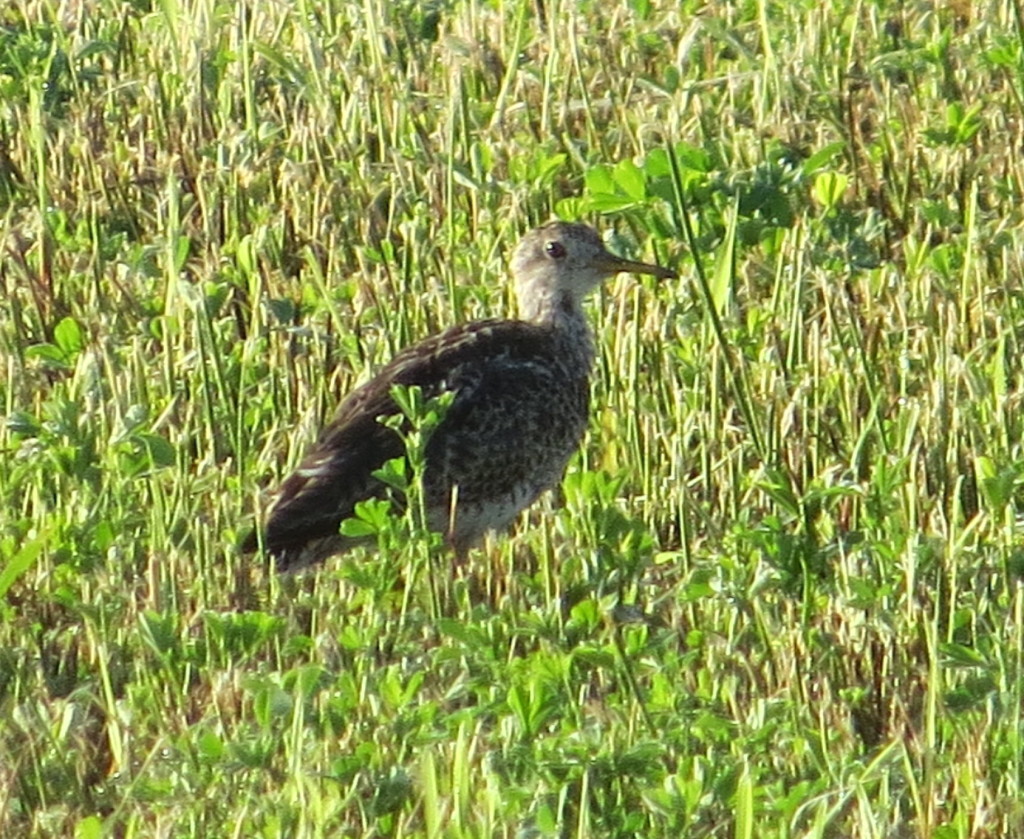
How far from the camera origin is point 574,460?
7.05 meters

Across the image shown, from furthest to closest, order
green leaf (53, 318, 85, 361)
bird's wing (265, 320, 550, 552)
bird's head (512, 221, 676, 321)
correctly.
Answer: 1. bird's head (512, 221, 676, 321)
2. green leaf (53, 318, 85, 361)
3. bird's wing (265, 320, 550, 552)

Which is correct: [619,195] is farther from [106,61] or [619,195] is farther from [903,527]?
[106,61]

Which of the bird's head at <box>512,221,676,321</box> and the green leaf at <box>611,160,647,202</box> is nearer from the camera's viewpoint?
the green leaf at <box>611,160,647,202</box>

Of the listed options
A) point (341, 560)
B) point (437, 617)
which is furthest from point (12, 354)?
point (437, 617)

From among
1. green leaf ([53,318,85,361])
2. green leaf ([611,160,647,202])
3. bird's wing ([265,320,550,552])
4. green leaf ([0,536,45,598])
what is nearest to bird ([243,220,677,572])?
bird's wing ([265,320,550,552])

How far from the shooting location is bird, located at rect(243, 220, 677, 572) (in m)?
6.35

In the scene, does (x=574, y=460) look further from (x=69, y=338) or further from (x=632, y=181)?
(x=69, y=338)

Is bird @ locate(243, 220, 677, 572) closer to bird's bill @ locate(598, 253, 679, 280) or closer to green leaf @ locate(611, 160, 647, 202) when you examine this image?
bird's bill @ locate(598, 253, 679, 280)

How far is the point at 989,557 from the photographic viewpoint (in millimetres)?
5879

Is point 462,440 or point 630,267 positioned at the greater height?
point 630,267

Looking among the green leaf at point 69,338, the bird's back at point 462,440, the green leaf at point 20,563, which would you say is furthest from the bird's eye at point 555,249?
the green leaf at point 20,563

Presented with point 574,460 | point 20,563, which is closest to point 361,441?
point 574,460

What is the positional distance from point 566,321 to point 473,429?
0.64 m

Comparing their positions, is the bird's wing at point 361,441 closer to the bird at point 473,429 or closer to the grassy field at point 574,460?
the bird at point 473,429
